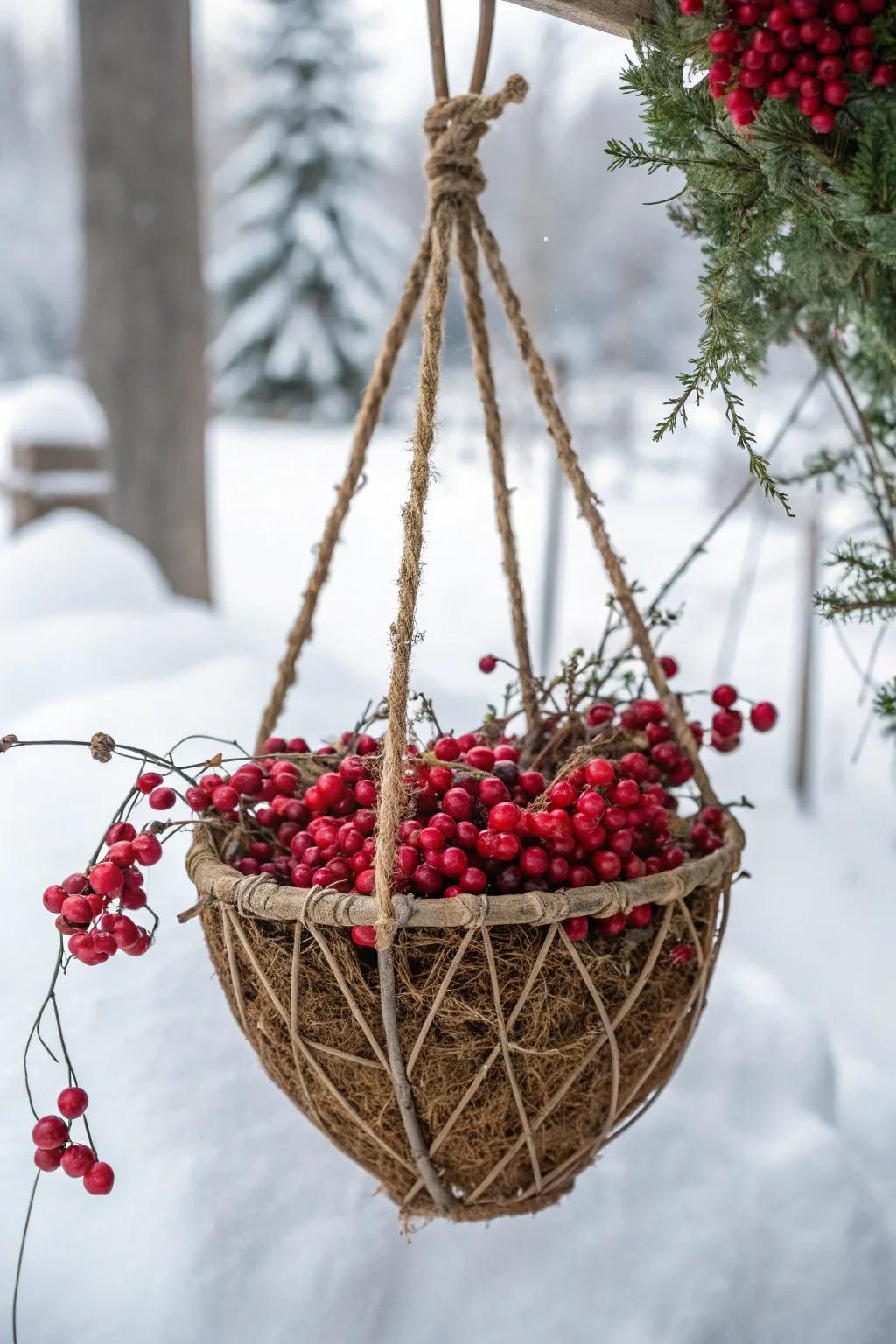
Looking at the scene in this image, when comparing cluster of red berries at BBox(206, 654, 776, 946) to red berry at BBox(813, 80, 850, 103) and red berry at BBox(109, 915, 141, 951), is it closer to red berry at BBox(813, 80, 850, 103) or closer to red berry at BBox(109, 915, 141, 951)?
red berry at BBox(109, 915, 141, 951)

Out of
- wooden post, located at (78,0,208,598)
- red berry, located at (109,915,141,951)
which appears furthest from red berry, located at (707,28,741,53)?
wooden post, located at (78,0,208,598)

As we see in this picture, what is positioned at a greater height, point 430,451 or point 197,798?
point 430,451

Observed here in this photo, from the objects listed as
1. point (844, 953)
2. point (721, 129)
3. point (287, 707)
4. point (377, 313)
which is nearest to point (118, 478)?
point (287, 707)

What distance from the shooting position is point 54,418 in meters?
2.22

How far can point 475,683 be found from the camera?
400 cm

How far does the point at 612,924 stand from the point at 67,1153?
407 mm

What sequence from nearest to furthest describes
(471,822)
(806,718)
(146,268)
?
(471,822) < (146,268) < (806,718)

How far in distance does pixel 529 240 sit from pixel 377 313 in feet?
6.81

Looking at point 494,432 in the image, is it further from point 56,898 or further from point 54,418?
point 54,418

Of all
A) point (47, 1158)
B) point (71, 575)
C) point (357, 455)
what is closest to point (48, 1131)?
point (47, 1158)

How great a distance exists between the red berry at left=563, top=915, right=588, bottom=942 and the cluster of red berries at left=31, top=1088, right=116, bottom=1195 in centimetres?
35

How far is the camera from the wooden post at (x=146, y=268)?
116 inches

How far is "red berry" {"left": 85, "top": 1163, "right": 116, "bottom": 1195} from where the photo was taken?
73cm

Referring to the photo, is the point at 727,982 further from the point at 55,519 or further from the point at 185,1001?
the point at 55,519
